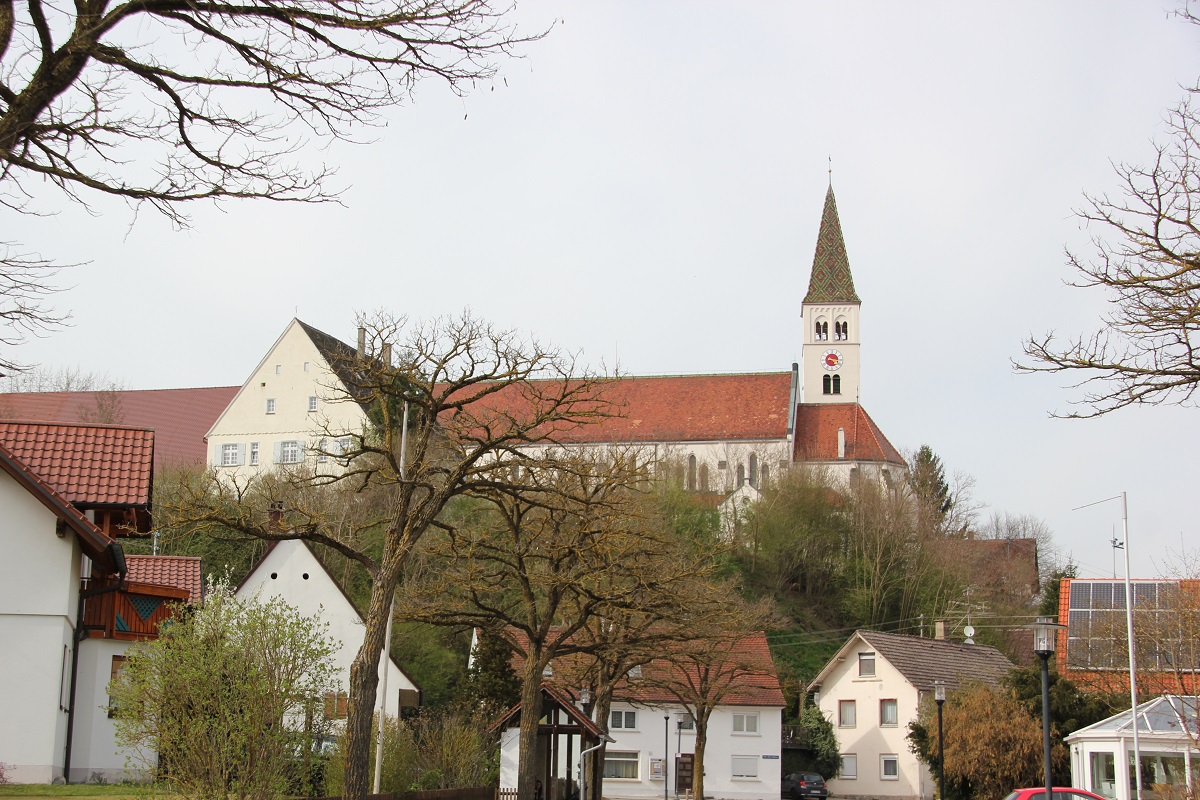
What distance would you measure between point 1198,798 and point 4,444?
21.5 meters

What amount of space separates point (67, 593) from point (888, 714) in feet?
132

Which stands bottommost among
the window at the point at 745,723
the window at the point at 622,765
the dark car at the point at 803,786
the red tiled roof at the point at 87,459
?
the dark car at the point at 803,786

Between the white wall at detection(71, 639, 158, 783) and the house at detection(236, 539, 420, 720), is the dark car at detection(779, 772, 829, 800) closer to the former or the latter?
the house at detection(236, 539, 420, 720)

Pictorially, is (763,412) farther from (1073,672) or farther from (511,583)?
(511,583)

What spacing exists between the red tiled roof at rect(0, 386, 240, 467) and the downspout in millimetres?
51466

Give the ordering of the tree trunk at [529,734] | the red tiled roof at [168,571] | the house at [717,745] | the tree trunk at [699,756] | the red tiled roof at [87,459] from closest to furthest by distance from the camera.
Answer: the tree trunk at [529,734], the red tiled roof at [87,459], the red tiled roof at [168,571], the tree trunk at [699,756], the house at [717,745]

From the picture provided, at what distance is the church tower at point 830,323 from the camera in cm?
10450

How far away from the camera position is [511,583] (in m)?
28.1

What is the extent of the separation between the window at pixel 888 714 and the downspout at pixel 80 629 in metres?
38.3

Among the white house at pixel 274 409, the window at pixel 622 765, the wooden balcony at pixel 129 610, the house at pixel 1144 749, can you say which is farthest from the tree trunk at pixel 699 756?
the white house at pixel 274 409

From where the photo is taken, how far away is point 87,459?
79.3ft

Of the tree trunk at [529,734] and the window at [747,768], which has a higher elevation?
the tree trunk at [529,734]

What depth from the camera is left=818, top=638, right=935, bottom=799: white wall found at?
175 ft

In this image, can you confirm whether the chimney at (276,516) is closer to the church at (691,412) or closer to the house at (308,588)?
the house at (308,588)
